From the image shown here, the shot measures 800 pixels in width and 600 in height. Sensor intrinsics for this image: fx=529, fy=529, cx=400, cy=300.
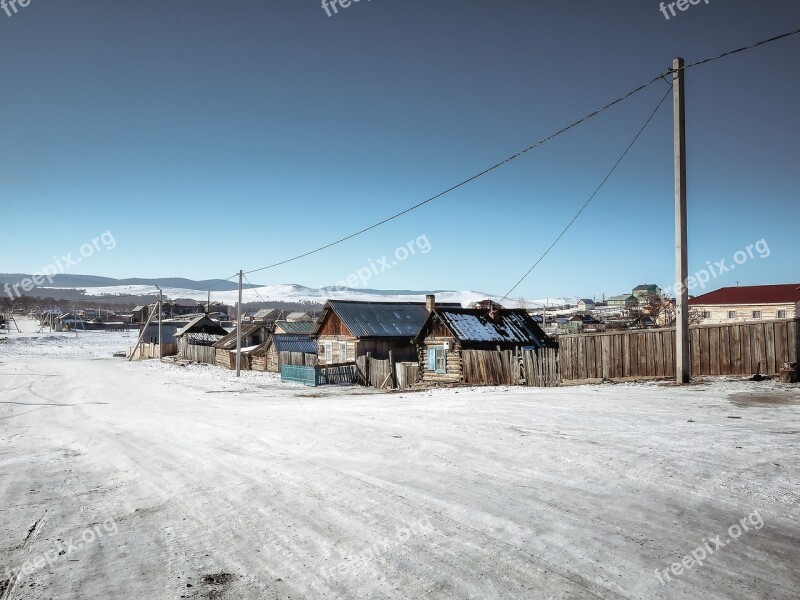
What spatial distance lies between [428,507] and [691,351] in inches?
540

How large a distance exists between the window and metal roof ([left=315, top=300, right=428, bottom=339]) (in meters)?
7.85

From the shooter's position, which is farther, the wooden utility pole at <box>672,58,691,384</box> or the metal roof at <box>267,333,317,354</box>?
the metal roof at <box>267,333,317,354</box>

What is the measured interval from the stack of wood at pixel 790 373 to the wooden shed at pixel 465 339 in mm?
13208

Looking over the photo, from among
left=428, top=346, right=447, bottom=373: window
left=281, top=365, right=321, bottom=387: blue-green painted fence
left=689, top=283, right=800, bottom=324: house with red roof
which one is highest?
left=689, top=283, right=800, bottom=324: house with red roof

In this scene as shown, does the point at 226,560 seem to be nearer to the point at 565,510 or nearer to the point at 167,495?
the point at 167,495

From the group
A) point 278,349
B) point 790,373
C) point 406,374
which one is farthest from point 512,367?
point 278,349

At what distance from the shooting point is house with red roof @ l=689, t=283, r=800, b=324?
54.8 metres

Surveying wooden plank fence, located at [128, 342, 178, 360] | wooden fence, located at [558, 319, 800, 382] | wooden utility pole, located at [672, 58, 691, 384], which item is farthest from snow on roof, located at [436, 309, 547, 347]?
wooden plank fence, located at [128, 342, 178, 360]

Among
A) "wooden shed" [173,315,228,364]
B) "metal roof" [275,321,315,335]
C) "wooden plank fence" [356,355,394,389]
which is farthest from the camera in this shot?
"wooden shed" [173,315,228,364]

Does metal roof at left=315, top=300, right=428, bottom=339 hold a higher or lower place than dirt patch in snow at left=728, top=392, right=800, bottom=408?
higher

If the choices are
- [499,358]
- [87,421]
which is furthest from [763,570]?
[499,358]

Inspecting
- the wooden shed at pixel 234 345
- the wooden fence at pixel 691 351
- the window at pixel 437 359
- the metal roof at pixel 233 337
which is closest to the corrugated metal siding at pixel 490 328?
the window at pixel 437 359

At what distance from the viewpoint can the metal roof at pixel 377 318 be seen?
125 feet

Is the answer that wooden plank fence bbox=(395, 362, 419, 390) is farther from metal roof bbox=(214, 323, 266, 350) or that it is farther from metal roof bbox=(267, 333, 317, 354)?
metal roof bbox=(214, 323, 266, 350)
